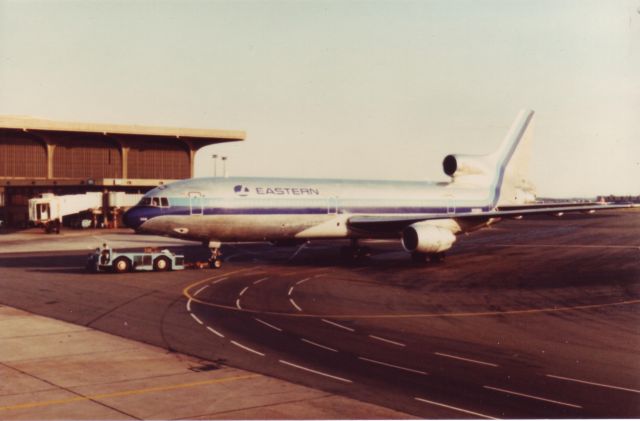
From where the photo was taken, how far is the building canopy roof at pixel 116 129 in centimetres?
9600

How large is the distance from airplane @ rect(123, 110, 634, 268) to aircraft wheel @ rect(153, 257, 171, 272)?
2.78m

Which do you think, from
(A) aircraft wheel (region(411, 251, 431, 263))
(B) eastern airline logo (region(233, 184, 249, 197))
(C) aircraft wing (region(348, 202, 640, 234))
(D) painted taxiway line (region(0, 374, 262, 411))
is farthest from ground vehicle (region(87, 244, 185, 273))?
(D) painted taxiway line (region(0, 374, 262, 411))

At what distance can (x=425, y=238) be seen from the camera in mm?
46250

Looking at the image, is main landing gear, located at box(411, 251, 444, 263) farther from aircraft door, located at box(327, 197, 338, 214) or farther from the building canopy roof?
the building canopy roof

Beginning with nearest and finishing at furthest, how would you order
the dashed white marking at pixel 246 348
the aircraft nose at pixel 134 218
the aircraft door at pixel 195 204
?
the dashed white marking at pixel 246 348
the aircraft nose at pixel 134 218
the aircraft door at pixel 195 204

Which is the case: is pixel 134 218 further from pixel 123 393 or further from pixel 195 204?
pixel 123 393

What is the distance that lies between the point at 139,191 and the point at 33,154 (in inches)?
658

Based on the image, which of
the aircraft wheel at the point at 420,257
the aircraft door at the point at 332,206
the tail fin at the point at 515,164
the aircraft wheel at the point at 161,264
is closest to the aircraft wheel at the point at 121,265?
the aircraft wheel at the point at 161,264

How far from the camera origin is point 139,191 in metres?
105

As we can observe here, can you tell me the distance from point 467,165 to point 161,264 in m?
28.5

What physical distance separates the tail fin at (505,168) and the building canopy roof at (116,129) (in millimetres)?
57305

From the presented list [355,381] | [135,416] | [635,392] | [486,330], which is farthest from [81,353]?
[635,392]

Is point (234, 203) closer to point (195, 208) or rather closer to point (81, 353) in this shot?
point (195, 208)

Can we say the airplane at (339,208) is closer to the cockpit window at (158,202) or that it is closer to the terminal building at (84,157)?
the cockpit window at (158,202)
